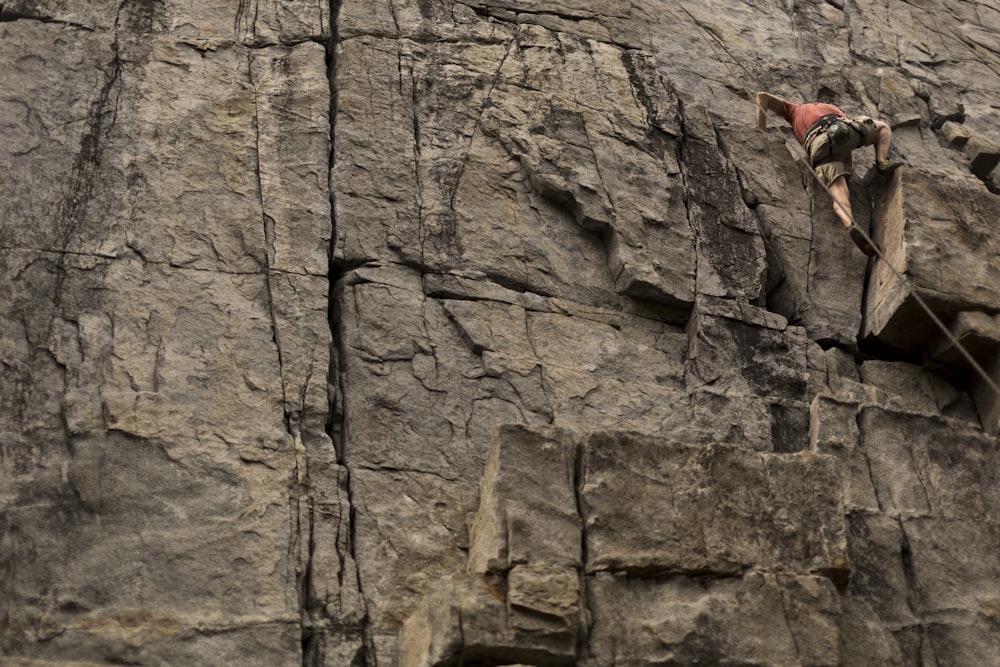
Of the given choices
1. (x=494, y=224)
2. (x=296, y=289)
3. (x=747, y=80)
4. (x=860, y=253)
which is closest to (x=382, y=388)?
(x=296, y=289)

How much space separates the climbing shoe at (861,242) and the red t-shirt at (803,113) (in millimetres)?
1027

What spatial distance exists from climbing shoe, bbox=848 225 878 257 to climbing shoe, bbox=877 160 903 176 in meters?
0.62

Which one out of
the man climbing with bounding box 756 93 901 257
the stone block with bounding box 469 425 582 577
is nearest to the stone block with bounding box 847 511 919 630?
the stone block with bounding box 469 425 582 577

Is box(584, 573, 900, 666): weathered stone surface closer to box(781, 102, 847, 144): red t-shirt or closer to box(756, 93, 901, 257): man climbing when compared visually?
box(756, 93, 901, 257): man climbing

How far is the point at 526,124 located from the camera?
10406mm

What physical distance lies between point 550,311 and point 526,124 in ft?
5.39

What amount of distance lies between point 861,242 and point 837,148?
2.68 ft

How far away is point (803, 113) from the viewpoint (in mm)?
11008

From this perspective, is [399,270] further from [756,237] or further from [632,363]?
[756,237]

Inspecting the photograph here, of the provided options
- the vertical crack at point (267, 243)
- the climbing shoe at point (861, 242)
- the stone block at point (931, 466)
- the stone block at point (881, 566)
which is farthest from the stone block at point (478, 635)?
the climbing shoe at point (861, 242)

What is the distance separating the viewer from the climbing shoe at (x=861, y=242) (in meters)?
10.1

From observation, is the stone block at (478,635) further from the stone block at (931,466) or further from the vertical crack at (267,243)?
the stone block at (931,466)

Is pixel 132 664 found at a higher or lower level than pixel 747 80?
lower

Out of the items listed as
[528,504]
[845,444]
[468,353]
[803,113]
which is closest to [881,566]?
[845,444]
